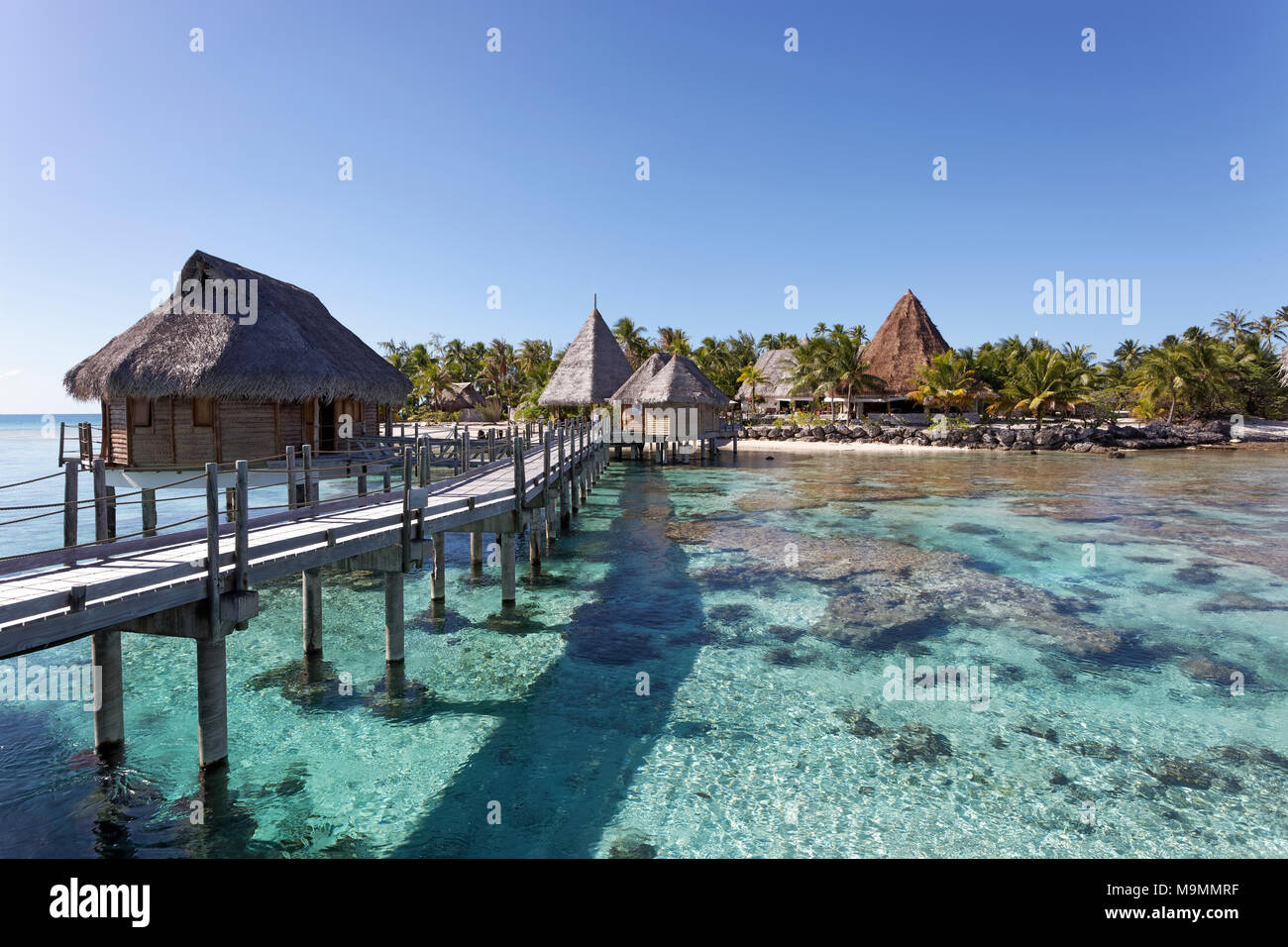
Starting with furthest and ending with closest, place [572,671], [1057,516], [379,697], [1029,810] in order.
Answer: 1. [1057,516]
2. [572,671]
3. [379,697]
4. [1029,810]


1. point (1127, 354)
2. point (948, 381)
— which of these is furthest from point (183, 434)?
point (1127, 354)

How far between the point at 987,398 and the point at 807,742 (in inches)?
2091

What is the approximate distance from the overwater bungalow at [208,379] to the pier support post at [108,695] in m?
10.9

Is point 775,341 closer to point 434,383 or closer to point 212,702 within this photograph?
point 434,383

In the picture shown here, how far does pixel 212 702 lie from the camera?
6.41m

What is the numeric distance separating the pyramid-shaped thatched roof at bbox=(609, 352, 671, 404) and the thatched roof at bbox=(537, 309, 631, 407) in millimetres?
685

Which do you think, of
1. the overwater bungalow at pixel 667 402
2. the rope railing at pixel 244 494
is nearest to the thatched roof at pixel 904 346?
the overwater bungalow at pixel 667 402

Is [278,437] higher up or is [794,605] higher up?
[278,437]

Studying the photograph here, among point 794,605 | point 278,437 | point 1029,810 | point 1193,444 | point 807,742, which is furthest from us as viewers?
point 1193,444

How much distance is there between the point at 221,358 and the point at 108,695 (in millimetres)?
11648

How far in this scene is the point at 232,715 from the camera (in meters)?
7.79
